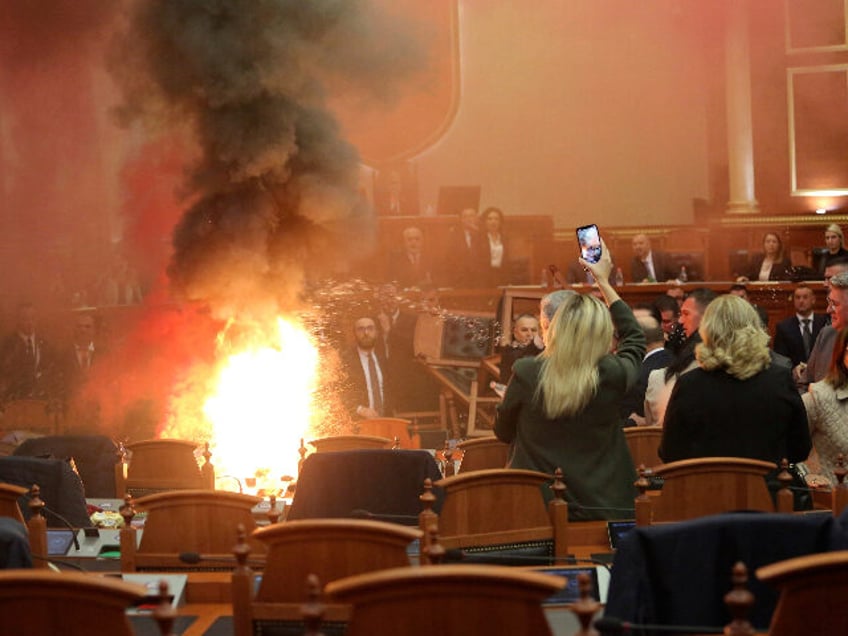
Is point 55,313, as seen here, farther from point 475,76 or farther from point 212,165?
point 475,76

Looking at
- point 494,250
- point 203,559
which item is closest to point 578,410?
point 203,559

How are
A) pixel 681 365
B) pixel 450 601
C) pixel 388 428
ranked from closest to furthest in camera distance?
pixel 450 601
pixel 681 365
pixel 388 428

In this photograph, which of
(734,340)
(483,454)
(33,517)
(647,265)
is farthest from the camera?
(647,265)

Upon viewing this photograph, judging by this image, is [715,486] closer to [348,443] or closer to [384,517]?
[384,517]

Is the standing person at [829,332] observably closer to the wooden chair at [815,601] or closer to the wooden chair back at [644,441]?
the wooden chair back at [644,441]

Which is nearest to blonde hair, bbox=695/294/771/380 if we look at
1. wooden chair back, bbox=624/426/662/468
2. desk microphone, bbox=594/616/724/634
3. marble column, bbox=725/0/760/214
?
wooden chair back, bbox=624/426/662/468

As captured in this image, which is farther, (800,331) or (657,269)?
(657,269)

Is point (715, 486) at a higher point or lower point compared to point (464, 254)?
lower

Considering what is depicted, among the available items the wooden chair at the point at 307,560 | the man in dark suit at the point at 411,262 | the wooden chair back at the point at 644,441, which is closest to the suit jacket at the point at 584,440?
the wooden chair back at the point at 644,441

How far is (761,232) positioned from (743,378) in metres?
9.11

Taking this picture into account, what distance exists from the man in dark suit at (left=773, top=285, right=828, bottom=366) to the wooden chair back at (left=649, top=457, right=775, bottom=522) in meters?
5.42

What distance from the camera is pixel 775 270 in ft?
42.0

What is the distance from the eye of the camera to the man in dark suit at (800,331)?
995 cm

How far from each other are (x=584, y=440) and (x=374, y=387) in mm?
6483
